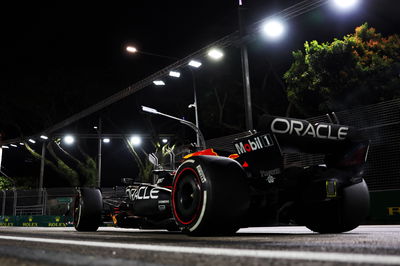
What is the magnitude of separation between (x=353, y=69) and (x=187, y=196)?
19433mm

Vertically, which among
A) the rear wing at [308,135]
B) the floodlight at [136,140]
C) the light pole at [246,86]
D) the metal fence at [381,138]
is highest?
the floodlight at [136,140]

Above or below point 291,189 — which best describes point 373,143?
above

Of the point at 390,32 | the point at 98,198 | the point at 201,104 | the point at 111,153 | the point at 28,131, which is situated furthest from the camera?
the point at 111,153

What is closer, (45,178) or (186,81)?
(186,81)

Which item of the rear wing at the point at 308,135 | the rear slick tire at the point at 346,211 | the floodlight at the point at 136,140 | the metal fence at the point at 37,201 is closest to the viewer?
the rear wing at the point at 308,135

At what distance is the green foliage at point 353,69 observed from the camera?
68.0ft

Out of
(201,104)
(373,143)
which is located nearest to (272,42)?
(201,104)

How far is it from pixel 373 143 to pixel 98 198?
21.7 feet

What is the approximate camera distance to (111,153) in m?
38.3

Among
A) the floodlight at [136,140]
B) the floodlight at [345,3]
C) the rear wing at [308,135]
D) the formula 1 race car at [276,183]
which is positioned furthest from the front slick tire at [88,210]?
the floodlight at [136,140]

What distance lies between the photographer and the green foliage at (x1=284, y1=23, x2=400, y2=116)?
20734mm

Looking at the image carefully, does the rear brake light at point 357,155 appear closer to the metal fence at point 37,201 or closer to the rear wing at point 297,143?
the rear wing at point 297,143

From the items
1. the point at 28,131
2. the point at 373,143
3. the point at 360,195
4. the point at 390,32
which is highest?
the point at 390,32

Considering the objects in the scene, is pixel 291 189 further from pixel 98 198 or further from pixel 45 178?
pixel 45 178
